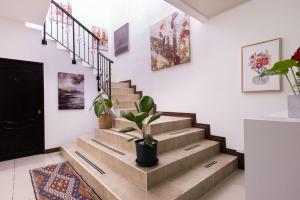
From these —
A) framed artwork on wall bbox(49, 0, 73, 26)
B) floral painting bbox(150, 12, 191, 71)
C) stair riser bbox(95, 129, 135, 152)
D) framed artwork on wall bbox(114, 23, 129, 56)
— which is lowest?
stair riser bbox(95, 129, 135, 152)

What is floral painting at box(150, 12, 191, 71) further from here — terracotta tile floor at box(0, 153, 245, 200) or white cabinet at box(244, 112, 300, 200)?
white cabinet at box(244, 112, 300, 200)

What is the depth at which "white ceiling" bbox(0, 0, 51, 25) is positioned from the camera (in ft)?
9.68

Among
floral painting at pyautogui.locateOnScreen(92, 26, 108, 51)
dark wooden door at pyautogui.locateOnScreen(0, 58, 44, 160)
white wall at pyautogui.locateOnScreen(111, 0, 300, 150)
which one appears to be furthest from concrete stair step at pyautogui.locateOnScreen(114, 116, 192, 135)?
floral painting at pyautogui.locateOnScreen(92, 26, 108, 51)

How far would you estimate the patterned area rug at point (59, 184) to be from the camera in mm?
2158

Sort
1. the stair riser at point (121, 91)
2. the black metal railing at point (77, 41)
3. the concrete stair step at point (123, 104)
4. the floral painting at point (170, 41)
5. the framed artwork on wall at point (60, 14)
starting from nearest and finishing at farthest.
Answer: the floral painting at point (170, 41) → the concrete stair step at point (123, 104) → the black metal railing at point (77, 41) → the stair riser at point (121, 91) → the framed artwork on wall at point (60, 14)

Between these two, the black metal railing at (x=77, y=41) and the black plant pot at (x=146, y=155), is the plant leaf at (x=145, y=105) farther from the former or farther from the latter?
the black metal railing at (x=77, y=41)

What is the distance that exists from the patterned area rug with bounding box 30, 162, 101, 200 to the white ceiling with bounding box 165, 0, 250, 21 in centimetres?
317

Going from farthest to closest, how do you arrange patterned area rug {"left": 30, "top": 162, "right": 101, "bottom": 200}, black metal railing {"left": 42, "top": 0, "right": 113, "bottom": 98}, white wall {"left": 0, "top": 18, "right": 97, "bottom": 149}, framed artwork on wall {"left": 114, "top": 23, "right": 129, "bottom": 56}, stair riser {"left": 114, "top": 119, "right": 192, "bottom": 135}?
framed artwork on wall {"left": 114, "top": 23, "right": 129, "bottom": 56}, black metal railing {"left": 42, "top": 0, "right": 113, "bottom": 98}, white wall {"left": 0, "top": 18, "right": 97, "bottom": 149}, stair riser {"left": 114, "top": 119, "right": 192, "bottom": 135}, patterned area rug {"left": 30, "top": 162, "right": 101, "bottom": 200}

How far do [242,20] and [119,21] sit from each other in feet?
13.8

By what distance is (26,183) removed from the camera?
8.31 feet

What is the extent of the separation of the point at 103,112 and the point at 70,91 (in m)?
1.26

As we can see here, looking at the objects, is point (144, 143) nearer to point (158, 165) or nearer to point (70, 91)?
point (158, 165)

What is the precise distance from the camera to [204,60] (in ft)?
11.2

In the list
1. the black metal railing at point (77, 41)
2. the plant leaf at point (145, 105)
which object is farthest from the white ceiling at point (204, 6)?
the black metal railing at point (77, 41)
